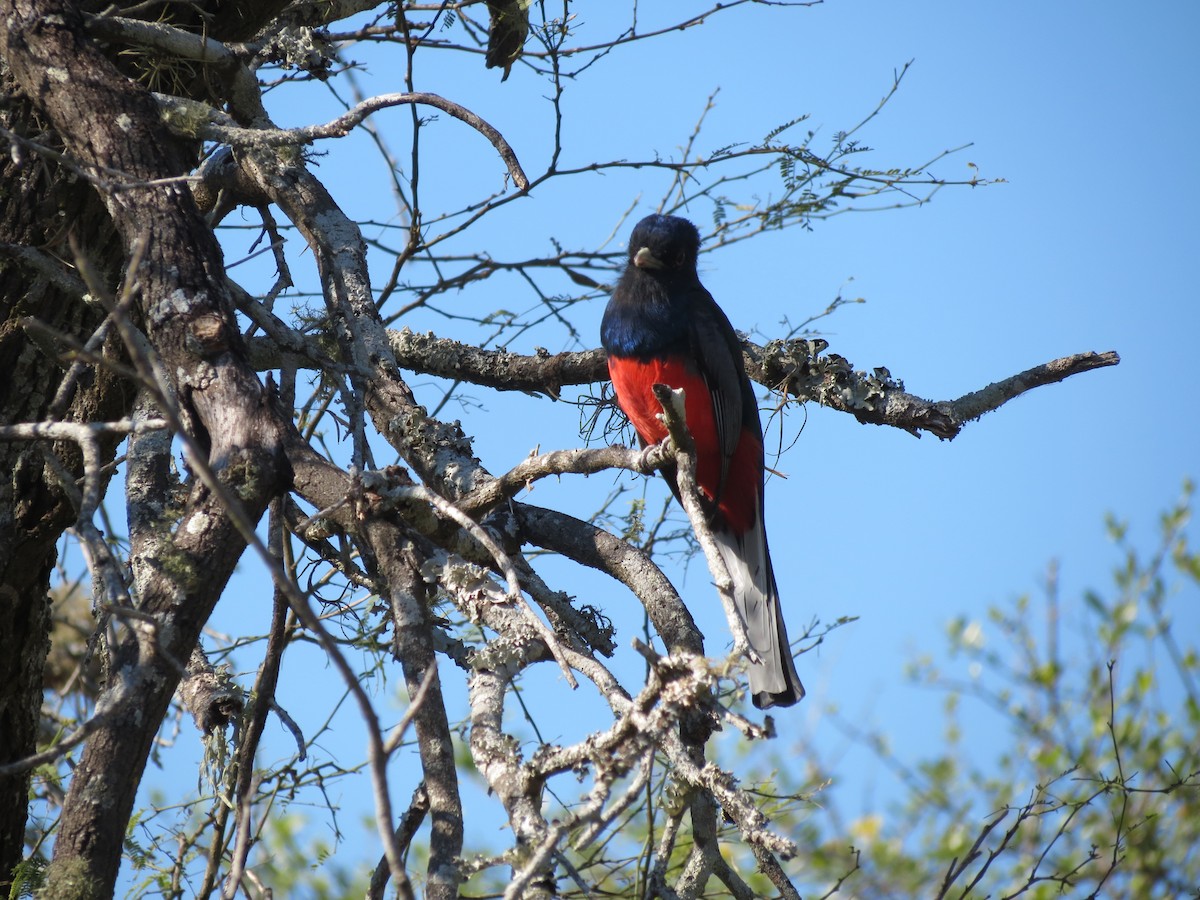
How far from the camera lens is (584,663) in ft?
6.87

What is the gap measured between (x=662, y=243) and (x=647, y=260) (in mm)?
104

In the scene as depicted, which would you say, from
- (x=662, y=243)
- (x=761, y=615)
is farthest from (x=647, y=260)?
(x=761, y=615)

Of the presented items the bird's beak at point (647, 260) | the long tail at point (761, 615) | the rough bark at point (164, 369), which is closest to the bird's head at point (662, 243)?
the bird's beak at point (647, 260)

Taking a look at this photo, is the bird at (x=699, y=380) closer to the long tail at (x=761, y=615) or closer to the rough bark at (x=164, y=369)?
the long tail at (x=761, y=615)

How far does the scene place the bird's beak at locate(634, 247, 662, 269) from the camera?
14.8 ft

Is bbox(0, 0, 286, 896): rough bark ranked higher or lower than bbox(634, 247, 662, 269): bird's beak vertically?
lower

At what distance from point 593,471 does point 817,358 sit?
1208 millimetres

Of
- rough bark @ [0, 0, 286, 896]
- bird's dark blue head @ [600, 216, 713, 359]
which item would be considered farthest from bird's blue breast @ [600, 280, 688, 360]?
rough bark @ [0, 0, 286, 896]

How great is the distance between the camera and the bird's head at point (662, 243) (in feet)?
14.9

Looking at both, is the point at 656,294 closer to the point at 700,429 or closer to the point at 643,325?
the point at 643,325

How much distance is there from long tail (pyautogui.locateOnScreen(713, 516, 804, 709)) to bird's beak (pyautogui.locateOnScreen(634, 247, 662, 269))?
1.07 m

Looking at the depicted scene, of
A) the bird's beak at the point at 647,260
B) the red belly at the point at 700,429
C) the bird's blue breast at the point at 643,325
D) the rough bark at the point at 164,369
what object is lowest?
the rough bark at the point at 164,369

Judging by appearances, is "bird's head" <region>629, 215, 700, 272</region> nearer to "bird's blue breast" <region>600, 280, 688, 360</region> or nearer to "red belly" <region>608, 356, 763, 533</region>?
"bird's blue breast" <region>600, 280, 688, 360</region>

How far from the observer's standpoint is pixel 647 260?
4.52 metres
